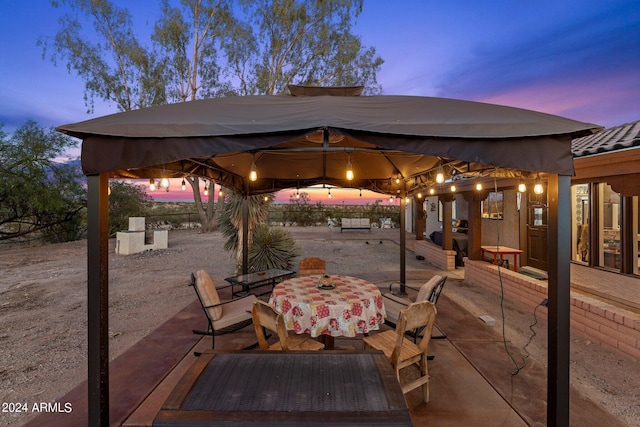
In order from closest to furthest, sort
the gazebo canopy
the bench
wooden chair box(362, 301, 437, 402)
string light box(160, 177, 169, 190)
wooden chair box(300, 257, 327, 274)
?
the gazebo canopy, wooden chair box(362, 301, 437, 402), string light box(160, 177, 169, 190), wooden chair box(300, 257, 327, 274), the bench

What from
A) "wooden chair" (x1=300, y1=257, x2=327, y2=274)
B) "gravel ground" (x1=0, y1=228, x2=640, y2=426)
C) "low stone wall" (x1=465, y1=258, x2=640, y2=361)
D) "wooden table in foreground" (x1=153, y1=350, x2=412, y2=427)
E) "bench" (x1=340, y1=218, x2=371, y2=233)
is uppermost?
"bench" (x1=340, y1=218, x2=371, y2=233)

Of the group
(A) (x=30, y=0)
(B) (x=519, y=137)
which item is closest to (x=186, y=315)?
(B) (x=519, y=137)

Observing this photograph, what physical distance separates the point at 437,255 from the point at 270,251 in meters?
5.20

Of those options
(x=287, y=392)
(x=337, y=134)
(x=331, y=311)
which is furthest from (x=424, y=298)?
(x=337, y=134)

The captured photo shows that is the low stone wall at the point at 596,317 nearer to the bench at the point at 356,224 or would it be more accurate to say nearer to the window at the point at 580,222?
the window at the point at 580,222

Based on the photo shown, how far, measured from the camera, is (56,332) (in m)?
4.18

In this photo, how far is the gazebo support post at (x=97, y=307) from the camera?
2076 mm

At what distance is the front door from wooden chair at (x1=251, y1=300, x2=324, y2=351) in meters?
6.69

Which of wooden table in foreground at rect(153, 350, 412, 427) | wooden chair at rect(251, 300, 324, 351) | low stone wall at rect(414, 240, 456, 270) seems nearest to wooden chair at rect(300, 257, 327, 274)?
wooden chair at rect(251, 300, 324, 351)

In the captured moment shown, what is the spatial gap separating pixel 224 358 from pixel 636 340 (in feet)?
15.2

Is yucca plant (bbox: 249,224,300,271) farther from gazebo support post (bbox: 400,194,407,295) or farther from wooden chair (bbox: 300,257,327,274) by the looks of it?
gazebo support post (bbox: 400,194,407,295)

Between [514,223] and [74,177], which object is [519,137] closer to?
[514,223]

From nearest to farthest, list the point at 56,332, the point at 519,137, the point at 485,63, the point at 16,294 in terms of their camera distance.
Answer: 1. the point at 519,137
2. the point at 56,332
3. the point at 16,294
4. the point at 485,63

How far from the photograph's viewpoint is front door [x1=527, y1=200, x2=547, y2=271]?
6860 mm
